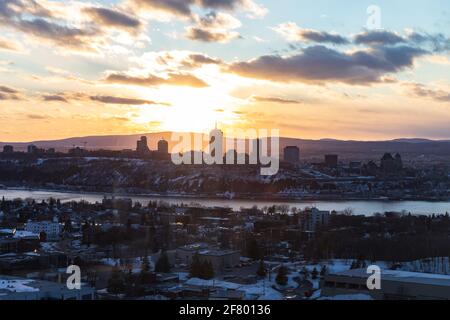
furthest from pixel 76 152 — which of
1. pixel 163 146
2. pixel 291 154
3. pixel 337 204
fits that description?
pixel 337 204

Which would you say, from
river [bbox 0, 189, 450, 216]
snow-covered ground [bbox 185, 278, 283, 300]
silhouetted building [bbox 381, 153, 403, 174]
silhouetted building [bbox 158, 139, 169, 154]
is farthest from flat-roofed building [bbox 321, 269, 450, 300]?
silhouetted building [bbox 158, 139, 169, 154]

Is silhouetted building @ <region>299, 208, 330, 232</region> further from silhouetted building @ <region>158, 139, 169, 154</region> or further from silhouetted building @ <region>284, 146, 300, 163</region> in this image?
silhouetted building @ <region>158, 139, 169, 154</region>

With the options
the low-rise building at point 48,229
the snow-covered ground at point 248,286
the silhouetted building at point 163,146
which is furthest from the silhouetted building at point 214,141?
the silhouetted building at point 163,146

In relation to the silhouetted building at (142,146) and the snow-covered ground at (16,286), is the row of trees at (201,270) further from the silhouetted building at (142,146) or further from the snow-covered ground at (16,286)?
the silhouetted building at (142,146)

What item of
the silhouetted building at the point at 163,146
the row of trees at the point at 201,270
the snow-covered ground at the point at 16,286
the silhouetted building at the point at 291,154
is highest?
the silhouetted building at the point at 163,146

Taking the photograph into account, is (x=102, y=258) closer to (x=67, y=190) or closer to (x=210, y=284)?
(x=210, y=284)

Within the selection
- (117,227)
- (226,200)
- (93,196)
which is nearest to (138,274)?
(117,227)
